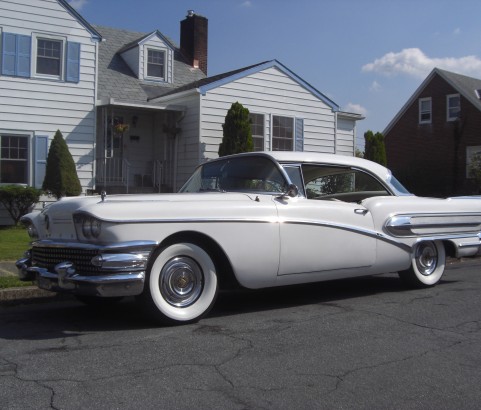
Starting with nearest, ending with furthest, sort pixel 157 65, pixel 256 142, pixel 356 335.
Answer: pixel 356 335
pixel 256 142
pixel 157 65

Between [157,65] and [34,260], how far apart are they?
1517 centimetres

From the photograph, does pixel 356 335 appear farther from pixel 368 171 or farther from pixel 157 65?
pixel 157 65

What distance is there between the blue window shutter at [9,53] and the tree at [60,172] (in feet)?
6.49

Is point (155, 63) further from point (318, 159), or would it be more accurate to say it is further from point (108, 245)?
point (108, 245)

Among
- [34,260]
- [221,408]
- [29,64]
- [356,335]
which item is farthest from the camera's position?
[29,64]

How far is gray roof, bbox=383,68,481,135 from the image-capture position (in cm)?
3031

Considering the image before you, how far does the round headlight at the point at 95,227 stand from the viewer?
16.8 feet

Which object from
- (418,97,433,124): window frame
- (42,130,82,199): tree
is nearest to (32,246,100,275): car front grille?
(42,130,82,199): tree

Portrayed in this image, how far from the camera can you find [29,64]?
15.7 metres

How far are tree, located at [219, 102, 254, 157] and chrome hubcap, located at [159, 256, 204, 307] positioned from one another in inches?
437

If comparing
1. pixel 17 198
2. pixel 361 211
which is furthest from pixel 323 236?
pixel 17 198

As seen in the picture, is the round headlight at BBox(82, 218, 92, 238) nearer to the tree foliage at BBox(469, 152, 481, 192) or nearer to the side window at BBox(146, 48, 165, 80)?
the side window at BBox(146, 48, 165, 80)

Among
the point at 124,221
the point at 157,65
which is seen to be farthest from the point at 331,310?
the point at 157,65

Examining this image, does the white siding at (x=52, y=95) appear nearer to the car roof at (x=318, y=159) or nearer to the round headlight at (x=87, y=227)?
the car roof at (x=318, y=159)
